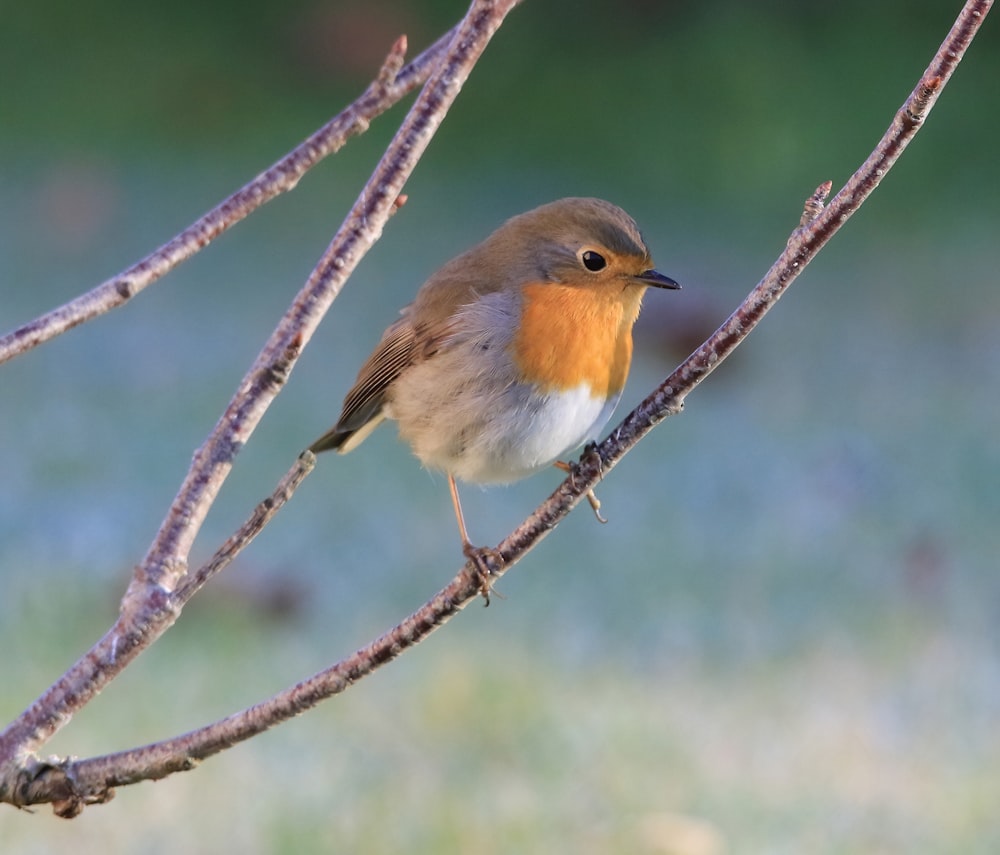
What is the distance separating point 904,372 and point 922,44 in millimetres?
1718

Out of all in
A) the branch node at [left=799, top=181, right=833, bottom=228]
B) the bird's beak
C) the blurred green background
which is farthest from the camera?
the blurred green background

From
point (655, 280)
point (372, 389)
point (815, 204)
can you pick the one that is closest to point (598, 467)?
point (815, 204)

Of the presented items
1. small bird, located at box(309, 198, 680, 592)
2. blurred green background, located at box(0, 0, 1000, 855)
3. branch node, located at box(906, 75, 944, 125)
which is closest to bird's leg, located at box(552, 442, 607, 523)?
small bird, located at box(309, 198, 680, 592)

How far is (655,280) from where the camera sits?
5.06 feet

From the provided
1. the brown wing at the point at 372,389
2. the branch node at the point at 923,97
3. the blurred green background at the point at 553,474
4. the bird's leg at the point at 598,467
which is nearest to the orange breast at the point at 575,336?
the bird's leg at the point at 598,467

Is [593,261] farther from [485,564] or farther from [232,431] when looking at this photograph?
[232,431]

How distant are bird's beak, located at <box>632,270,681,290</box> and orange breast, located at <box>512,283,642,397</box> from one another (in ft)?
0.09

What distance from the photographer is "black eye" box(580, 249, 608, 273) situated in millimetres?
1587

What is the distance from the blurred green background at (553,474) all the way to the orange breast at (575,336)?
109cm

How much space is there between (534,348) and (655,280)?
0.50ft

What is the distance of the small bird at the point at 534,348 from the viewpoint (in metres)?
1.57

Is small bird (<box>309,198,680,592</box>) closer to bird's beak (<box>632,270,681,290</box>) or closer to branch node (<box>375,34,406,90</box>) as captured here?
bird's beak (<box>632,270,681,290</box>)

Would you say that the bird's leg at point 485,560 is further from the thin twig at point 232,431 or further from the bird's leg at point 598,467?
the thin twig at point 232,431

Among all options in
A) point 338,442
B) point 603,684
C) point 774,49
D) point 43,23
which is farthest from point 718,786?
point 43,23
